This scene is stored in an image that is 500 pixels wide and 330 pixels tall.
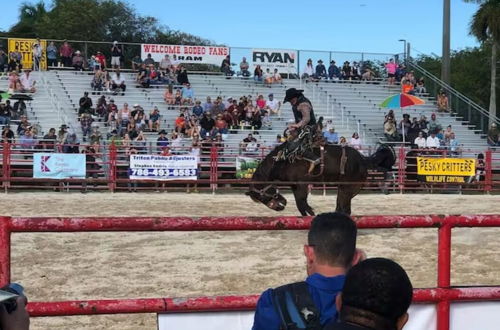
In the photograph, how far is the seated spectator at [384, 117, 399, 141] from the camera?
80.3 ft

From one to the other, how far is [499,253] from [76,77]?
20697mm

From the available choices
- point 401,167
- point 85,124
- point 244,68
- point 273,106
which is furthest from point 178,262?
point 244,68

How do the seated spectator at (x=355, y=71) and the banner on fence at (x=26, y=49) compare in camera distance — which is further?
the seated spectator at (x=355, y=71)

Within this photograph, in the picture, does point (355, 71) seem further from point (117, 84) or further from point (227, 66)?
point (117, 84)

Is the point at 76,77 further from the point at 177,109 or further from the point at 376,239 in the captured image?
→ the point at 376,239

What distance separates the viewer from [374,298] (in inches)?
76.0

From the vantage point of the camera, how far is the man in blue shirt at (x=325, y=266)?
2.39 m

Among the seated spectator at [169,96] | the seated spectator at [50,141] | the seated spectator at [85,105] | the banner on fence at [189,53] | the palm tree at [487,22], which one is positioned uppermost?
the palm tree at [487,22]

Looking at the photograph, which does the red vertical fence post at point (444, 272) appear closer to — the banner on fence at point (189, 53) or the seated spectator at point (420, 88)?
the banner on fence at point (189, 53)

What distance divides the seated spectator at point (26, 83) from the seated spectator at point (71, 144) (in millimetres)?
5104

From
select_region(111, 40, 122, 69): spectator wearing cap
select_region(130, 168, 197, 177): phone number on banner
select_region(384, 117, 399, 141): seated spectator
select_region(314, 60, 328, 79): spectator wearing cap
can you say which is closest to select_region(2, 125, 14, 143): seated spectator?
select_region(130, 168, 197, 177): phone number on banner

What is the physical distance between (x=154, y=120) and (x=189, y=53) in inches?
262

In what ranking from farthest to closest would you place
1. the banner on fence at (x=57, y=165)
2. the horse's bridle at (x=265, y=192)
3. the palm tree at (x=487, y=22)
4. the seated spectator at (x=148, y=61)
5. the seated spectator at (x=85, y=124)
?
1. the palm tree at (x=487, y=22)
2. the seated spectator at (x=148, y=61)
3. the seated spectator at (x=85, y=124)
4. the banner on fence at (x=57, y=165)
5. the horse's bridle at (x=265, y=192)

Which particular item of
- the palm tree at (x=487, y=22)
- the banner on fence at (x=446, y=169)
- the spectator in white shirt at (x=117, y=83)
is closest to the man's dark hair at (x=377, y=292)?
the banner on fence at (x=446, y=169)
